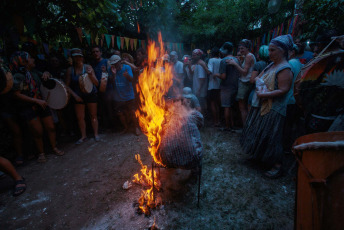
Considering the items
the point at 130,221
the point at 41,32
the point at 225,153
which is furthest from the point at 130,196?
the point at 41,32

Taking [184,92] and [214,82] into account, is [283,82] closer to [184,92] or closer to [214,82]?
[184,92]

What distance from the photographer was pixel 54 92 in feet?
14.3

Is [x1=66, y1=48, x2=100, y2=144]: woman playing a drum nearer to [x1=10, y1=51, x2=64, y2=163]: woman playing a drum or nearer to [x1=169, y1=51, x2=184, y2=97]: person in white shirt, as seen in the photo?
[x1=10, y1=51, x2=64, y2=163]: woman playing a drum

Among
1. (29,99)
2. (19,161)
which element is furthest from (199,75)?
(19,161)

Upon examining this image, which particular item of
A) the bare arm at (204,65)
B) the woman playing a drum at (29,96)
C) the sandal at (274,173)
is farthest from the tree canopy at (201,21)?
the sandal at (274,173)

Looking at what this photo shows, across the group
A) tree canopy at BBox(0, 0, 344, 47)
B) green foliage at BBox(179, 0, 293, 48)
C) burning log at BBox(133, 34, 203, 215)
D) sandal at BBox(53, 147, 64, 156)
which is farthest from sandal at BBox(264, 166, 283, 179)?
green foliage at BBox(179, 0, 293, 48)

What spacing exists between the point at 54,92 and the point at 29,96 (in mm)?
552

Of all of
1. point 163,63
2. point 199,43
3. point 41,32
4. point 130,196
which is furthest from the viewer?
point 199,43

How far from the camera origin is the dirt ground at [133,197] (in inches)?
97.5

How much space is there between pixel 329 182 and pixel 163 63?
589 cm

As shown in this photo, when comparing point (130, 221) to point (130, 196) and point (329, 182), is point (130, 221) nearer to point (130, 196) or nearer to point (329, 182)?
point (130, 196)

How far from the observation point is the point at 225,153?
4410 mm

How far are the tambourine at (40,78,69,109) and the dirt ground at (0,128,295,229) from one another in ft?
4.90

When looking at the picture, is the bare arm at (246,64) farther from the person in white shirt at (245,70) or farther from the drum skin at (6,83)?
the drum skin at (6,83)
